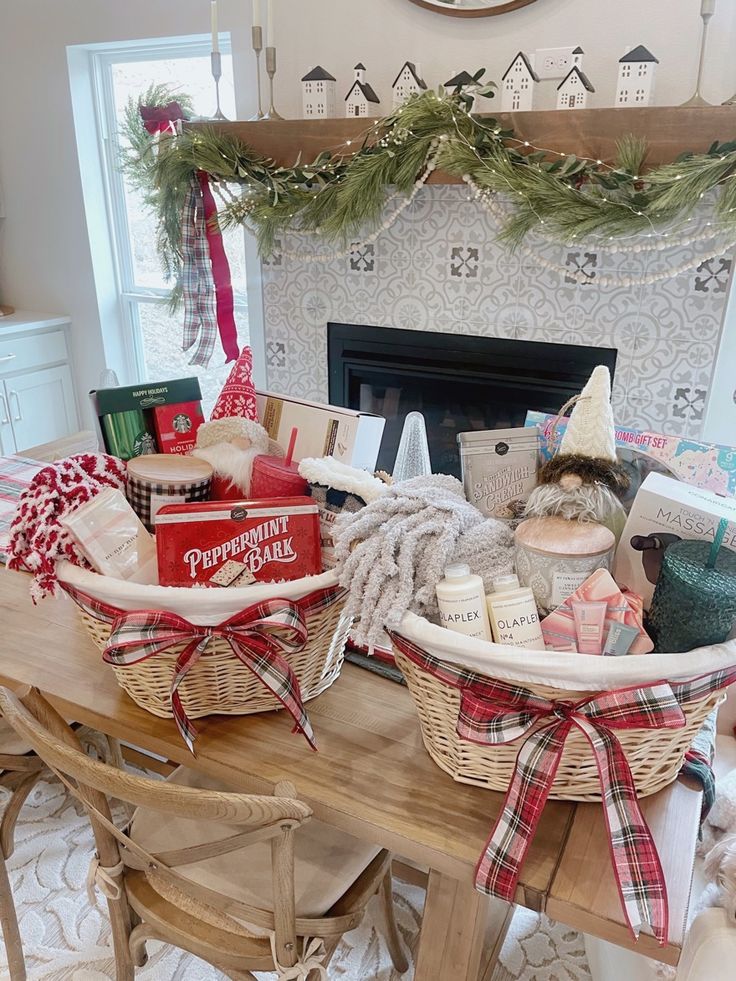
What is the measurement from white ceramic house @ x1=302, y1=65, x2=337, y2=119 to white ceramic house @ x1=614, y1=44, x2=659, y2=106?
79cm

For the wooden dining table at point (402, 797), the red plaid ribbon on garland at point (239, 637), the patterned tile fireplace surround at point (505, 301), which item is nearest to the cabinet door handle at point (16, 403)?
the patterned tile fireplace surround at point (505, 301)

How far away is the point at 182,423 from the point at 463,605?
0.52 meters

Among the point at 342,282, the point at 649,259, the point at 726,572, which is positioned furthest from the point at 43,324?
the point at 726,572

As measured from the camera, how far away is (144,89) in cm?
273

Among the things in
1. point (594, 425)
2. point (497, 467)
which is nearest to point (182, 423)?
point (497, 467)

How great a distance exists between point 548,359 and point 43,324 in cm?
209

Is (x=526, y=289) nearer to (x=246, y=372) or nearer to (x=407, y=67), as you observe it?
(x=407, y=67)

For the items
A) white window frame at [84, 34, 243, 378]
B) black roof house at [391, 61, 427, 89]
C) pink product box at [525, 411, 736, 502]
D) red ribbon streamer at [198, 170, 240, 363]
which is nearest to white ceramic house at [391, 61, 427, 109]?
black roof house at [391, 61, 427, 89]

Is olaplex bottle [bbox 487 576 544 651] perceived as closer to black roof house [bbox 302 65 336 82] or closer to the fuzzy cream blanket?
the fuzzy cream blanket

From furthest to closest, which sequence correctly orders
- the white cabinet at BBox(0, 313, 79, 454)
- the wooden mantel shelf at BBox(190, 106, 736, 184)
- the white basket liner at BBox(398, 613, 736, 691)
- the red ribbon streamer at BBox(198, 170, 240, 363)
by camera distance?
the white cabinet at BBox(0, 313, 79, 454) → the red ribbon streamer at BBox(198, 170, 240, 363) → the wooden mantel shelf at BBox(190, 106, 736, 184) → the white basket liner at BBox(398, 613, 736, 691)

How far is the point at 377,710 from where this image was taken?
785mm

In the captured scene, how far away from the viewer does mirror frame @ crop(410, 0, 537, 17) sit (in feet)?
5.90

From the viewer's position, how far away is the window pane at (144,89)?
8.47 ft

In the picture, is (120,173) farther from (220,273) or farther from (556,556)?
(556,556)
